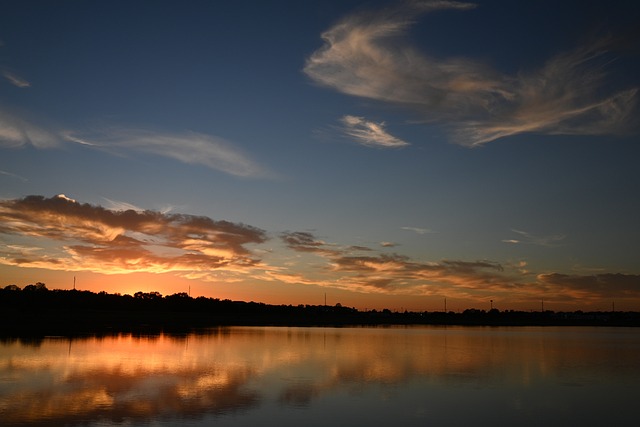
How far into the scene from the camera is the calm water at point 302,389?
20.2 metres

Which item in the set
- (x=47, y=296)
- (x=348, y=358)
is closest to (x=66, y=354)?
(x=348, y=358)

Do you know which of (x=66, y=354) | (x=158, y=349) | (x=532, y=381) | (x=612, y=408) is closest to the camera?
(x=612, y=408)

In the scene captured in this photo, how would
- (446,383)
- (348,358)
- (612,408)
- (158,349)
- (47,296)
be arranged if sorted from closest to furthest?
(612,408), (446,383), (348,358), (158,349), (47,296)

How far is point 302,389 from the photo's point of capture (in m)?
26.8

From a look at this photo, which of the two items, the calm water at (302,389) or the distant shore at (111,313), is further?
the distant shore at (111,313)

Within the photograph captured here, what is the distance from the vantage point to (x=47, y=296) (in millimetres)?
141750

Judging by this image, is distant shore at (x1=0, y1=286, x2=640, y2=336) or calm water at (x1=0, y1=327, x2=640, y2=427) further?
distant shore at (x1=0, y1=286, x2=640, y2=336)

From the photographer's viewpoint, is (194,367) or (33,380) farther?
(194,367)

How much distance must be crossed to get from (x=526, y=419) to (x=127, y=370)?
832 inches

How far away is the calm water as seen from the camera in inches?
795

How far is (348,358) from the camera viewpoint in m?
43.3

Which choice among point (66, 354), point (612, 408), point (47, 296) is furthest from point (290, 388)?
point (47, 296)

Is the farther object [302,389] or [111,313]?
[111,313]

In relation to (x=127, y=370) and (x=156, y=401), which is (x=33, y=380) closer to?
(x=127, y=370)
